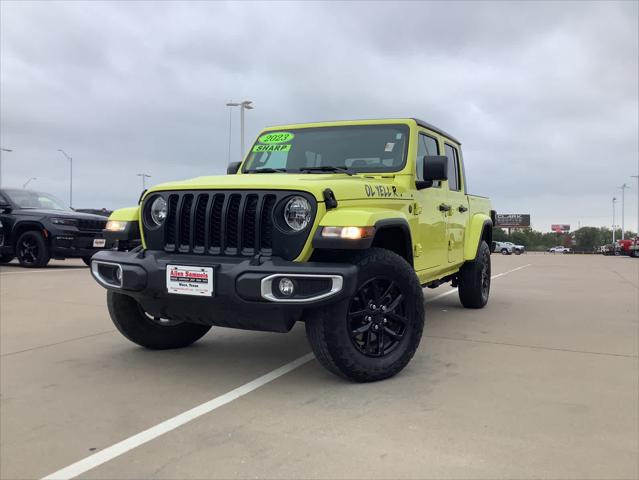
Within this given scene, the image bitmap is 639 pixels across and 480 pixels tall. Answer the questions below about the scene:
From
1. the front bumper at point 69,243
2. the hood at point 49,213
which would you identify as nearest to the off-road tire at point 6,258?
the hood at point 49,213

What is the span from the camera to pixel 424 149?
5258mm

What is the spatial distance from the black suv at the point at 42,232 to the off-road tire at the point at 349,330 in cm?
870

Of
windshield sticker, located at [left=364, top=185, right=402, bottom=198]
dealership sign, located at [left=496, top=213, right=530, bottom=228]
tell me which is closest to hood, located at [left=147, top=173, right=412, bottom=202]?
windshield sticker, located at [left=364, top=185, right=402, bottom=198]

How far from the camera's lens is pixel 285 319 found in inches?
138

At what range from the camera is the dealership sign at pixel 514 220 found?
319 feet

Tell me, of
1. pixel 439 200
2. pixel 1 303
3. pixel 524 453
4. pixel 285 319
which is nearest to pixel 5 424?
pixel 285 319

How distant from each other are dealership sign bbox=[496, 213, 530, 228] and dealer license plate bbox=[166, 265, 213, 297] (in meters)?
98.6

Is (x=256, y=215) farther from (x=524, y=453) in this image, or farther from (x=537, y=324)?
(x=537, y=324)

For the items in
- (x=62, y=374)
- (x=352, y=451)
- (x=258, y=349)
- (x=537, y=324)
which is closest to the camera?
(x=352, y=451)

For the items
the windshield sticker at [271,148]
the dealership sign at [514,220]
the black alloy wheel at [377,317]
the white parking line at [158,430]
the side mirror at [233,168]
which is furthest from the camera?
the dealership sign at [514,220]

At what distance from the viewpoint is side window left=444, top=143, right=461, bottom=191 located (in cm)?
616

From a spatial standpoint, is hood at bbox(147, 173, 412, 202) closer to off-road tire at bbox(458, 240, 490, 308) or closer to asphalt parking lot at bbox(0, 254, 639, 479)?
asphalt parking lot at bbox(0, 254, 639, 479)

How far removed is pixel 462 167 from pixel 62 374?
4.93 metres

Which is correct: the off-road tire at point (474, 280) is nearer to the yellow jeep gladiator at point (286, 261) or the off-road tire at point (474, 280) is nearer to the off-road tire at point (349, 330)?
the yellow jeep gladiator at point (286, 261)
